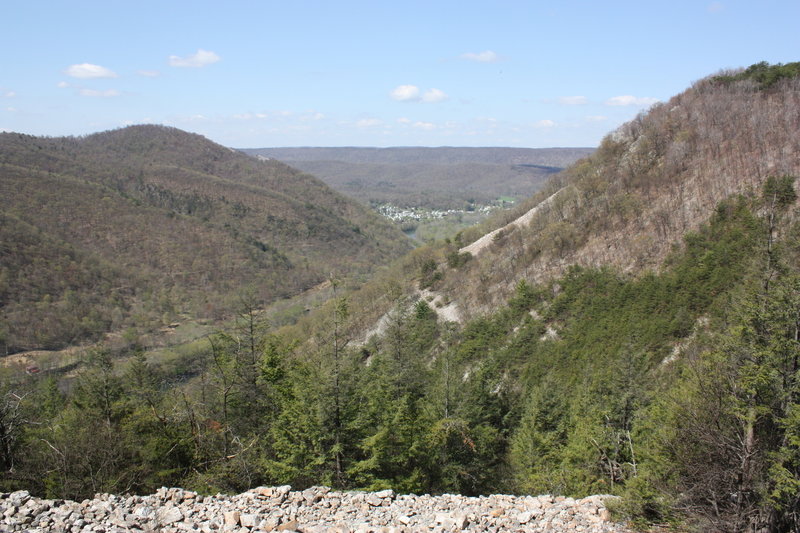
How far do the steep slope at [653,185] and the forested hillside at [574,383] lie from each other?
23 cm

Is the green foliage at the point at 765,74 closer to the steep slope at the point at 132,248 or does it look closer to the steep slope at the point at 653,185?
the steep slope at the point at 653,185

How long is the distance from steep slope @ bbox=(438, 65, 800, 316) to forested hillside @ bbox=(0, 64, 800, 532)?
0.75 ft

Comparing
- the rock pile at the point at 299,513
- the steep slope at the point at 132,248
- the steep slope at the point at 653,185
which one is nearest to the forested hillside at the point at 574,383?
the steep slope at the point at 653,185

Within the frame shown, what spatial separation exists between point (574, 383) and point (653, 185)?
25662 millimetres

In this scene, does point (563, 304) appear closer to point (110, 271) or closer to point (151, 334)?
point (151, 334)

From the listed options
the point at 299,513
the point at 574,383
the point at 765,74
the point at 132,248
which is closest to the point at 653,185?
the point at 765,74

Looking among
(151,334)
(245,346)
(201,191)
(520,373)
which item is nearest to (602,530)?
(245,346)

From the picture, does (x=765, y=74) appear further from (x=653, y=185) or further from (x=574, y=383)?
(x=574, y=383)

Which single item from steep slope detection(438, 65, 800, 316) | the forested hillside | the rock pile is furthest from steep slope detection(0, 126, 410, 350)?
the rock pile

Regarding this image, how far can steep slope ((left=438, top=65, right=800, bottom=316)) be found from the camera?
42000 millimetres

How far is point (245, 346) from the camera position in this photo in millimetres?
20422

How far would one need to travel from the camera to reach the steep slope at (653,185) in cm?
4200

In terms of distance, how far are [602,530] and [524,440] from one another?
10895 mm

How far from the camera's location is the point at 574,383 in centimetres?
3195
